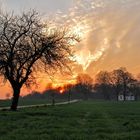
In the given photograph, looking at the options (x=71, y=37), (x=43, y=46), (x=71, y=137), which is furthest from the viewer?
(x=71, y=37)

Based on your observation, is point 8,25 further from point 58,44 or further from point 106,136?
point 106,136

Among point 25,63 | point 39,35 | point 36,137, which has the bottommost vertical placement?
point 36,137

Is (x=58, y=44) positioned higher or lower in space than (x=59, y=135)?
higher

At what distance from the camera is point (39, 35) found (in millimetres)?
56750

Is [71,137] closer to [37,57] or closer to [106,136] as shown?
[106,136]

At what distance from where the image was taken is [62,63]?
56.5 metres

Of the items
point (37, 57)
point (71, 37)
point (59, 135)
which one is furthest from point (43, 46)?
point (59, 135)

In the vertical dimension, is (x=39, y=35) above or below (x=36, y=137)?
above

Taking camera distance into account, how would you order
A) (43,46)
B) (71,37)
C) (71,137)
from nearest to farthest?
(71,137) < (43,46) < (71,37)

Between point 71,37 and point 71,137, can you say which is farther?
point 71,37

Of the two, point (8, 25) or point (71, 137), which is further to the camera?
point (8, 25)

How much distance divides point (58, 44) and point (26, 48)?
13.9 feet

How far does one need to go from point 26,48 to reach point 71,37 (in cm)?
696

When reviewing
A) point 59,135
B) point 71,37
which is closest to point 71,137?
point 59,135
